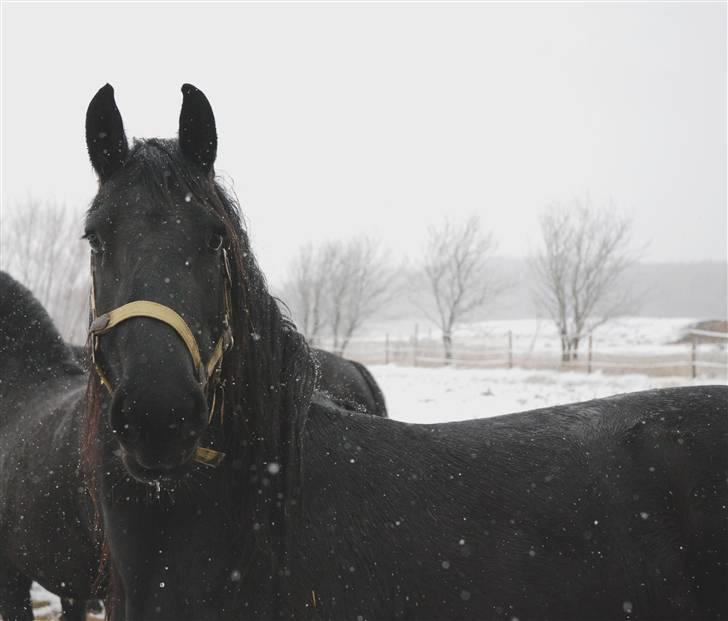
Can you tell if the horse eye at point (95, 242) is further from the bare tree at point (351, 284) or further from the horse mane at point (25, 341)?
the bare tree at point (351, 284)

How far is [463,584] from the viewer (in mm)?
1770

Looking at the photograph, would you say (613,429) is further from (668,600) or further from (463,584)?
(463,584)

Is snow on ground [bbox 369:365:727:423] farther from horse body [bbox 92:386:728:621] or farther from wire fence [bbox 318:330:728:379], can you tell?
horse body [bbox 92:386:728:621]

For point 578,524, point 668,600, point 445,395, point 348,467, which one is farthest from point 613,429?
point 445,395

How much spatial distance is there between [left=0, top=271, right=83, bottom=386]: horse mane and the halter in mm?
2453

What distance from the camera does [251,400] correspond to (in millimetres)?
1817

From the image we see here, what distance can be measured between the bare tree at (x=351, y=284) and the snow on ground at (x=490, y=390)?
17.7m

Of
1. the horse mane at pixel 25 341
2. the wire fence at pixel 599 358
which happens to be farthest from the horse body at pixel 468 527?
the wire fence at pixel 599 358

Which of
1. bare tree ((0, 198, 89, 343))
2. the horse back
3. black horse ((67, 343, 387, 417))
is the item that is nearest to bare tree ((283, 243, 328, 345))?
bare tree ((0, 198, 89, 343))

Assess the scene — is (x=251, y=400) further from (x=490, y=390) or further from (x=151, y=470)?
(x=490, y=390)

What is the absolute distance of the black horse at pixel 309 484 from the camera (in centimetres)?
164

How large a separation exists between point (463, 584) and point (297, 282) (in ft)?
114

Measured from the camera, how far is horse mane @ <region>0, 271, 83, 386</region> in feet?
12.3

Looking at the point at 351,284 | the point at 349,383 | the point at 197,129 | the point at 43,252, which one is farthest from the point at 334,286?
the point at 197,129
